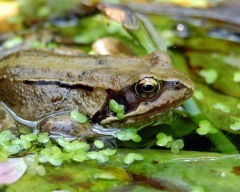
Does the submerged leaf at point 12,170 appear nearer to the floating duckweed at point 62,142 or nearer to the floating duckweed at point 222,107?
the floating duckweed at point 62,142

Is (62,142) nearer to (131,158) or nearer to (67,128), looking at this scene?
(67,128)

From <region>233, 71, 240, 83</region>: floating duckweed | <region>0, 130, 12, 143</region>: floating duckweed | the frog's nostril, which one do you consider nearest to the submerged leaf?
<region>0, 130, 12, 143</region>: floating duckweed

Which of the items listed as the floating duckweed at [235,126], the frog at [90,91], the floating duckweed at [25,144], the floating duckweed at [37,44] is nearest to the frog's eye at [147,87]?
the frog at [90,91]

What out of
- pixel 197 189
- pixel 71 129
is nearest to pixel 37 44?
pixel 71 129

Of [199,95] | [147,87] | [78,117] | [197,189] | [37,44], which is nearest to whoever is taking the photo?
[197,189]

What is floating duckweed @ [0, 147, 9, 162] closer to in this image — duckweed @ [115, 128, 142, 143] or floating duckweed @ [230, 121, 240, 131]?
duckweed @ [115, 128, 142, 143]

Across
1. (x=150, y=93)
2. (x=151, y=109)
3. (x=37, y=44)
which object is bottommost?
(x=151, y=109)
